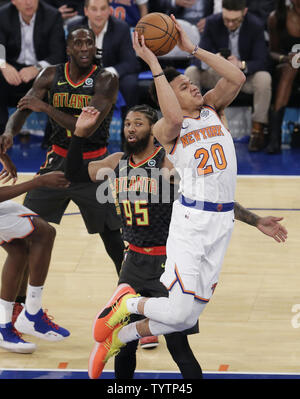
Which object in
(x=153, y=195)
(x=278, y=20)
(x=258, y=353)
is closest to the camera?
(x=153, y=195)

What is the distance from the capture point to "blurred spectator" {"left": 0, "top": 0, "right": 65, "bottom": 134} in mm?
10664

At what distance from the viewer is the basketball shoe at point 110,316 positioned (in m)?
4.87

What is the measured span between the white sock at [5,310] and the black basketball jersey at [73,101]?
4.66 ft

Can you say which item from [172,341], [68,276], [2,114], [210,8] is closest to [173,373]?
[172,341]

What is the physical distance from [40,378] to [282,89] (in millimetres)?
6645

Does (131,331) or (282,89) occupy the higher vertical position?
(131,331)

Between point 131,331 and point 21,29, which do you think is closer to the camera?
point 131,331

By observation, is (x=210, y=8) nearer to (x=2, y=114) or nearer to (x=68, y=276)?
(x=2, y=114)

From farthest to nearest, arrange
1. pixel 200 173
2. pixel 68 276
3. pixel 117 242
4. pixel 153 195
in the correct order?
1. pixel 68 276
2. pixel 117 242
3. pixel 153 195
4. pixel 200 173

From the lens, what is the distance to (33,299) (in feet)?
18.4

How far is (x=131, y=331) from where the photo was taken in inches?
187

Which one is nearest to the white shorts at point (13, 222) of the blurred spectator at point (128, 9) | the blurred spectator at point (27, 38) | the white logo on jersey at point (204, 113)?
the white logo on jersey at point (204, 113)
